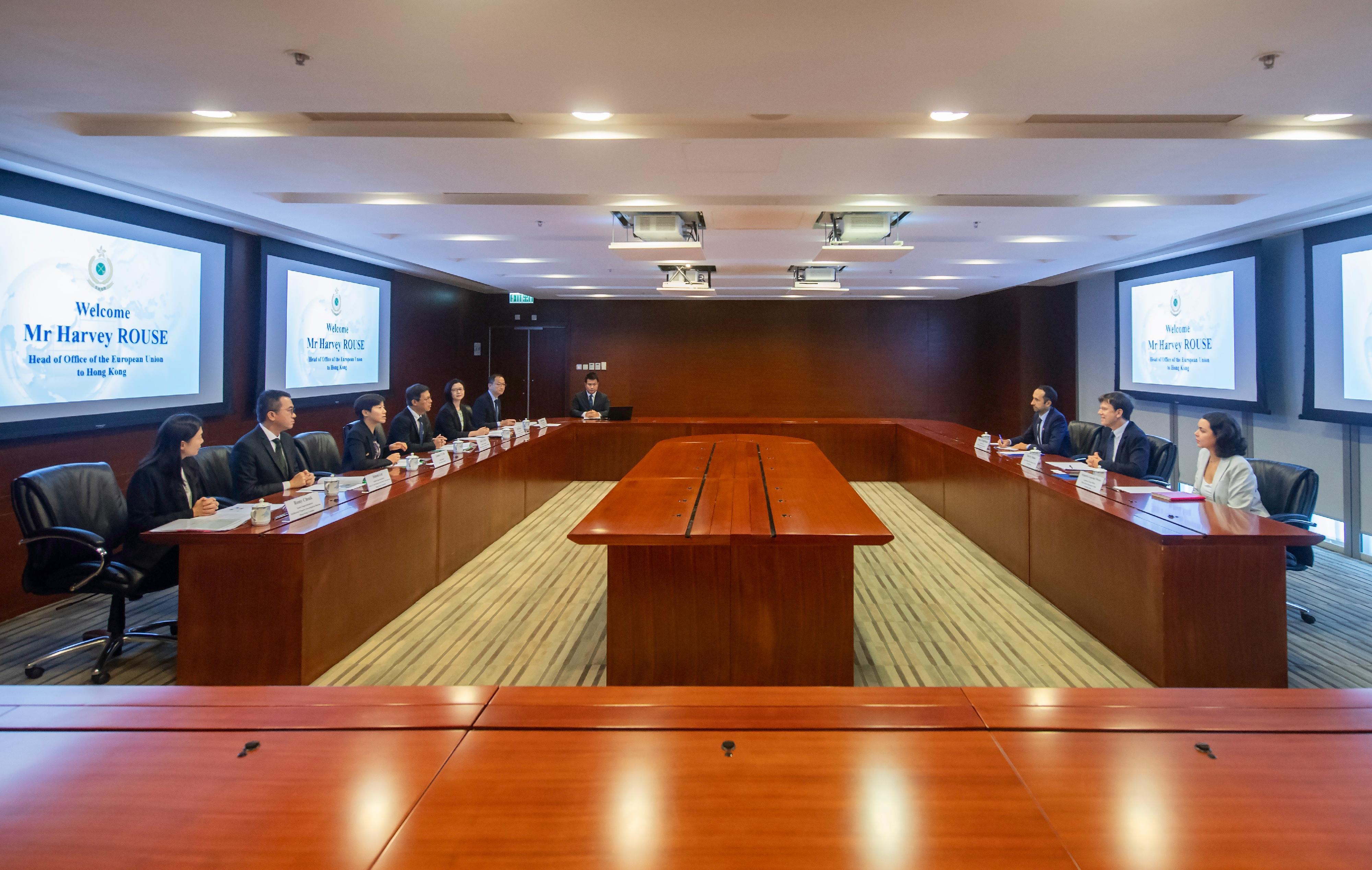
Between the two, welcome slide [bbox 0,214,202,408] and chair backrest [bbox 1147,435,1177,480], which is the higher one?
welcome slide [bbox 0,214,202,408]

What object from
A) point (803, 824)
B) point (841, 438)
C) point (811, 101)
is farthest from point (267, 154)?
point (841, 438)

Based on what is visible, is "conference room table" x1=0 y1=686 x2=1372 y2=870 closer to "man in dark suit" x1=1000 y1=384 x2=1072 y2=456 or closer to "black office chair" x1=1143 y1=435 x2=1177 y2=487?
"black office chair" x1=1143 y1=435 x2=1177 y2=487

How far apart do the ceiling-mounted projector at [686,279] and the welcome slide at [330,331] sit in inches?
143

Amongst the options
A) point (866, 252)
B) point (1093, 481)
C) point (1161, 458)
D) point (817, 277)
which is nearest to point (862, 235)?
point (866, 252)

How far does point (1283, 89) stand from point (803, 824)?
3.60 meters

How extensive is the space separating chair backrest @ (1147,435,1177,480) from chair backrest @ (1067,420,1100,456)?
85 centimetres

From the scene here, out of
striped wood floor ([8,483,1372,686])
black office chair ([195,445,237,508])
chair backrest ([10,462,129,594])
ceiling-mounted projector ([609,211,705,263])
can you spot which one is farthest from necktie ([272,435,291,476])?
ceiling-mounted projector ([609,211,705,263])

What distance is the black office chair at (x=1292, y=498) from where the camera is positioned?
3650 millimetres

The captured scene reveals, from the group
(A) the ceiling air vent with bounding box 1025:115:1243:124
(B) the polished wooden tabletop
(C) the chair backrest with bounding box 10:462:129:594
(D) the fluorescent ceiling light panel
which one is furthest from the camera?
(D) the fluorescent ceiling light panel

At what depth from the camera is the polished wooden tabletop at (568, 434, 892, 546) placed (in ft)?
9.07

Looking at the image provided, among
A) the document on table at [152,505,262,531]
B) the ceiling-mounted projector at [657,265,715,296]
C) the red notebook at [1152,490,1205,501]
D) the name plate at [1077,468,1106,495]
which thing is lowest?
the document on table at [152,505,262,531]

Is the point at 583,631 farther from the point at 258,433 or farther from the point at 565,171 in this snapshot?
the point at 565,171

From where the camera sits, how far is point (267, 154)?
12.4 ft

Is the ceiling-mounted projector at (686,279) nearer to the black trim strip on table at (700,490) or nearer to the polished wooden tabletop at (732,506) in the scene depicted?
the black trim strip on table at (700,490)
